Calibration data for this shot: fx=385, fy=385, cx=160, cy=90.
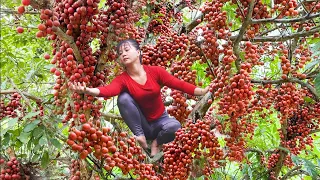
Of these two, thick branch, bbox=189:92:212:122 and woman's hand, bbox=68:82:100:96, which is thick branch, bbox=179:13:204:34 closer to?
thick branch, bbox=189:92:212:122

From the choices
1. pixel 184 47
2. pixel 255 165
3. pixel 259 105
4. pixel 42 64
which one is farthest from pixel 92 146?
pixel 255 165

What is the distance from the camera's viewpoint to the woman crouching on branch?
1986mm

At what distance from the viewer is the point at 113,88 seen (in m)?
1.85

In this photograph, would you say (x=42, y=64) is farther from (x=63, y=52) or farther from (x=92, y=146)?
(x=92, y=146)

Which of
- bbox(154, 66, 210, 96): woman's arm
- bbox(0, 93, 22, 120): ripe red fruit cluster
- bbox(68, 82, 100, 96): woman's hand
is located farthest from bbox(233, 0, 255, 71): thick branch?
bbox(0, 93, 22, 120): ripe red fruit cluster

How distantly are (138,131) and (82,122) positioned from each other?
589mm

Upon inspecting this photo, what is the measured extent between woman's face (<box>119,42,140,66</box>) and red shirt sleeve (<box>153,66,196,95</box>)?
0.47 ft

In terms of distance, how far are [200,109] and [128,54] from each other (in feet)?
1.82

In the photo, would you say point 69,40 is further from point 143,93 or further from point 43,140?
point 143,93

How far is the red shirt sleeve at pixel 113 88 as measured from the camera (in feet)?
5.53

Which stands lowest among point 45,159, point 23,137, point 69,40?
point 45,159

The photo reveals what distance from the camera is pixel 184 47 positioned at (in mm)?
2248

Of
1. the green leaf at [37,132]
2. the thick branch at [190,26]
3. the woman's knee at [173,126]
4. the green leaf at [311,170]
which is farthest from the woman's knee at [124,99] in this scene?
the green leaf at [311,170]

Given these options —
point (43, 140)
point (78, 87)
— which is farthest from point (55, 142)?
point (78, 87)
